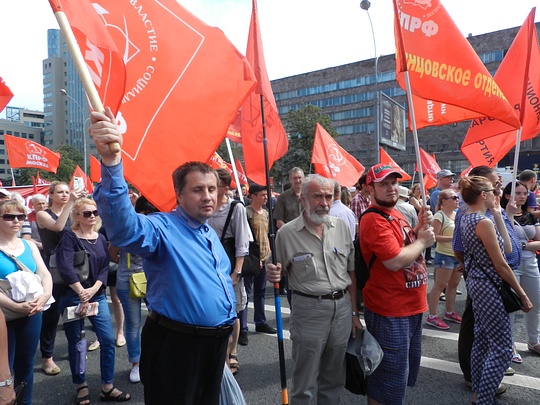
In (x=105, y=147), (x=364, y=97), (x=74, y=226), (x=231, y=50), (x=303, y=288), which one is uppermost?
(x=364, y=97)

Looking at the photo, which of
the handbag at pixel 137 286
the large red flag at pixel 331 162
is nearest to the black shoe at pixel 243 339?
the handbag at pixel 137 286

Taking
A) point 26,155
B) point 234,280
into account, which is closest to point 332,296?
point 234,280

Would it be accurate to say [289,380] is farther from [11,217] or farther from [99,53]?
[99,53]

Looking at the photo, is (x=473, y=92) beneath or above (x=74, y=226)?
above

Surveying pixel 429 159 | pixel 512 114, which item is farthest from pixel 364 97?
pixel 512 114

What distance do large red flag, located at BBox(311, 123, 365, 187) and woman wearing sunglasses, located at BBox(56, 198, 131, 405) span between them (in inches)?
211

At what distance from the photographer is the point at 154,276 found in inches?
85.4

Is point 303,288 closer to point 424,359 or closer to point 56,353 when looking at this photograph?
point 424,359

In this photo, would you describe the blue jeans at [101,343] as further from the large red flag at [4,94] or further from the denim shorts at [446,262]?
the denim shorts at [446,262]

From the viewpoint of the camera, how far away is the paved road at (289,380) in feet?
11.9

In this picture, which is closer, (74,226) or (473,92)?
(473,92)

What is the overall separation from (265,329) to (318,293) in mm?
2620

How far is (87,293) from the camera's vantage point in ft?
12.3

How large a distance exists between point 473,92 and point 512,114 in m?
0.42
